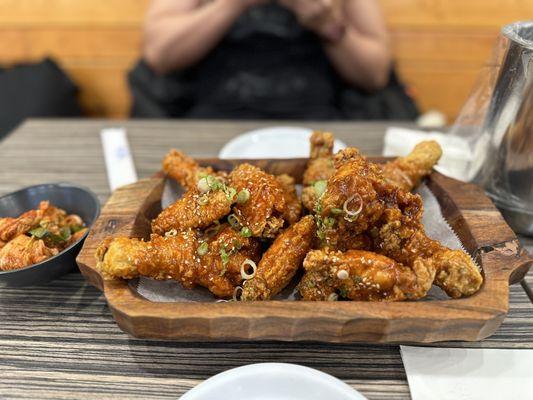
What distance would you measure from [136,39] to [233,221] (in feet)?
9.39

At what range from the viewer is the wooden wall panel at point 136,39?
10.9ft

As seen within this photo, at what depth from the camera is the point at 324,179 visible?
4.39ft

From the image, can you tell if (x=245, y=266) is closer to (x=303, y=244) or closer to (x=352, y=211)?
(x=303, y=244)

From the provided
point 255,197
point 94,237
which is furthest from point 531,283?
point 94,237

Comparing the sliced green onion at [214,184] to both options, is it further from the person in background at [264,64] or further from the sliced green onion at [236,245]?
the person in background at [264,64]

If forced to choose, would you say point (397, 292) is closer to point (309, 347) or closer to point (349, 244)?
point (349, 244)

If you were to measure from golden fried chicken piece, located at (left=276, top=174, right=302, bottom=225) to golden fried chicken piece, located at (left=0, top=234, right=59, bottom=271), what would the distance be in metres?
0.71

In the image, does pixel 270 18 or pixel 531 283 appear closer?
pixel 531 283

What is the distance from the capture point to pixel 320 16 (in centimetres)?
244

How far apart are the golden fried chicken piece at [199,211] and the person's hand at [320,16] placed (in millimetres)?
1614

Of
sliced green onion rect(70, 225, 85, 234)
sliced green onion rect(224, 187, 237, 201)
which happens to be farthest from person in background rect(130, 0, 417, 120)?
sliced green onion rect(224, 187, 237, 201)

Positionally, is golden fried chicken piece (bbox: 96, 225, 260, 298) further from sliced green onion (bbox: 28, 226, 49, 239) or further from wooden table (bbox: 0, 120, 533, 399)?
sliced green onion (bbox: 28, 226, 49, 239)

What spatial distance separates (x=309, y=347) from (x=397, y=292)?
0.29 metres

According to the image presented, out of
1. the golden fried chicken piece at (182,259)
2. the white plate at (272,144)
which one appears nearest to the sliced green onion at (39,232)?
the golden fried chicken piece at (182,259)
